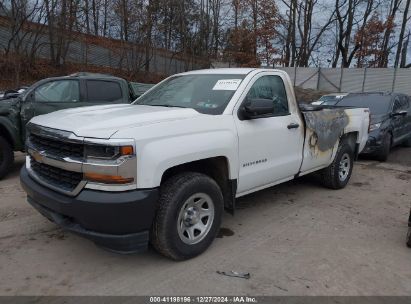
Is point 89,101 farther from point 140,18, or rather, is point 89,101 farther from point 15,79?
point 140,18

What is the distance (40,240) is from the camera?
165 inches

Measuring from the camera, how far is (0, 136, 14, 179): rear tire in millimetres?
6473

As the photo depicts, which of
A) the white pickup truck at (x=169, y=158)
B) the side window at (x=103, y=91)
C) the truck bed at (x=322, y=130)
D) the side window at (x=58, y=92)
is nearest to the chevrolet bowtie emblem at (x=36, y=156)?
the white pickup truck at (x=169, y=158)

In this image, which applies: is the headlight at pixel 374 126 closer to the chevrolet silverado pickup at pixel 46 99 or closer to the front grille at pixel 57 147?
the chevrolet silverado pickup at pixel 46 99

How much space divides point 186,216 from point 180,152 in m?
0.66

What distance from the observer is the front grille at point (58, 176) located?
335cm

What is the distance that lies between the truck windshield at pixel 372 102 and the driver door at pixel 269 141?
4.64 meters

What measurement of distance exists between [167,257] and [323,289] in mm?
1430

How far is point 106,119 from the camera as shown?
3.55m

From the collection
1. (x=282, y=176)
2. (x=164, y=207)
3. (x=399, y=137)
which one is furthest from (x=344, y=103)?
(x=164, y=207)

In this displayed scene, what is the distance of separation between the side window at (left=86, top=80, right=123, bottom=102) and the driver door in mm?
4050

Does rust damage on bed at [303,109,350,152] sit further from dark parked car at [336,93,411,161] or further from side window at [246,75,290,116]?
dark parked car at [336,93,411,161]

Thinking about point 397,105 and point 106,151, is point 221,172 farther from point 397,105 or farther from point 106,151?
point 397,105

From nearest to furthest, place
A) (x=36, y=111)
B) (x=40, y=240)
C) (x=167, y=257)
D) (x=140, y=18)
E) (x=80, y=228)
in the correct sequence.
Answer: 1. (x=80, y=228)
2. (x=167, y=257)
3. (x=40, y=240)
4. (x=36, y=111)
5. (x=140, y=18)
